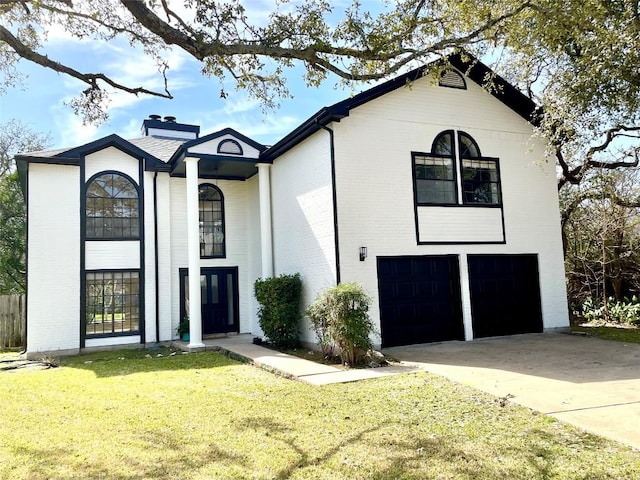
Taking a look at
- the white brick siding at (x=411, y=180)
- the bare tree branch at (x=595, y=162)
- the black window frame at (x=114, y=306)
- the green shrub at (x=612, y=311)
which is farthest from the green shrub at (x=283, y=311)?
the green shrub at (x=612, y=311)

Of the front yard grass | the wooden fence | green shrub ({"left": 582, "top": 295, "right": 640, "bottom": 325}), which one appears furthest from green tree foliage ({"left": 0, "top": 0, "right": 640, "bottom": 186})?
the wooden fence

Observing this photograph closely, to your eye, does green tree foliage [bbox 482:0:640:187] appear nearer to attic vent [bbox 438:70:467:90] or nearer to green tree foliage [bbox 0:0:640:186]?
green tree foliage [bbox 0:0:640:186]

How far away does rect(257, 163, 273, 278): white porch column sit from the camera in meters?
13.2

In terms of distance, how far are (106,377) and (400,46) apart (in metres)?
7.39

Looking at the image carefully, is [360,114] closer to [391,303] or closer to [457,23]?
[457,23]

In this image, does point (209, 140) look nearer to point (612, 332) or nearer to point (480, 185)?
point (480, 185)

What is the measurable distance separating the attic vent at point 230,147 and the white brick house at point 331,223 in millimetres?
57

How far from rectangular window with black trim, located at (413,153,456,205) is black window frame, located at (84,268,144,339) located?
7.83 metres

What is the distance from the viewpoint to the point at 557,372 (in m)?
7.68

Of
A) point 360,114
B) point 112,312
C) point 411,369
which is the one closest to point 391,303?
point 411,369

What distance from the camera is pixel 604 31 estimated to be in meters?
8.43

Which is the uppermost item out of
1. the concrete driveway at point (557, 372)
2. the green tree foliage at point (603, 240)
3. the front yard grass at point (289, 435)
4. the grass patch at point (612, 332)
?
the green tree foliage at point (603, 240)

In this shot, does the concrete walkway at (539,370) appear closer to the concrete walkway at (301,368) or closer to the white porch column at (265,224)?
the concrete walkway at (301,368)

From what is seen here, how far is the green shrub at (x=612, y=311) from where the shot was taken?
13.5 metres
